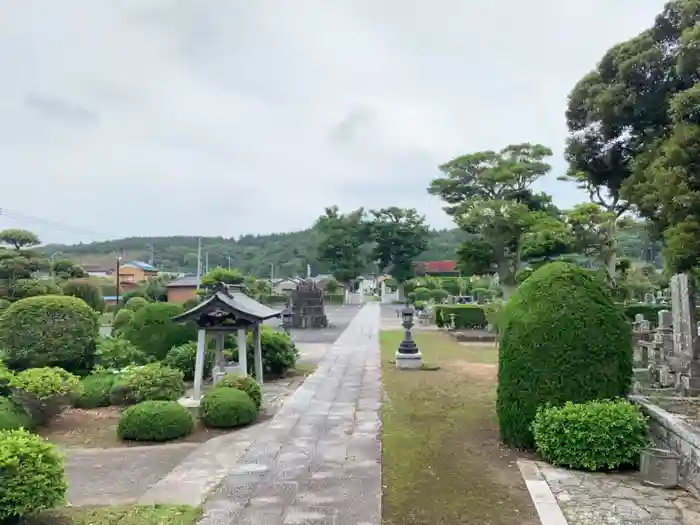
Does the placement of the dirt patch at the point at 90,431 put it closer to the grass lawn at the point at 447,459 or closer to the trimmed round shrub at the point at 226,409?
the trimmed round shrub at the point at 226,409

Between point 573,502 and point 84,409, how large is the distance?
26.3ft

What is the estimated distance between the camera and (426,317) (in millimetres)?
33438

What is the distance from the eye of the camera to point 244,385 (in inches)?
372

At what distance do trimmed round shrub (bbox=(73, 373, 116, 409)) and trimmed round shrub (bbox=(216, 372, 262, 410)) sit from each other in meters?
2.23

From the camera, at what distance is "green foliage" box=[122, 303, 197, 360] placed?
42.9ft

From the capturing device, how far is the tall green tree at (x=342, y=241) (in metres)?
52.7

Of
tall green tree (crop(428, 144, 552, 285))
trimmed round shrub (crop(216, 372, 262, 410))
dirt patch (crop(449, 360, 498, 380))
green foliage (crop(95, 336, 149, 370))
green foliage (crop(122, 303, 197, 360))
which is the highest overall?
tall green tree (crop(428, 144, 552, 285))

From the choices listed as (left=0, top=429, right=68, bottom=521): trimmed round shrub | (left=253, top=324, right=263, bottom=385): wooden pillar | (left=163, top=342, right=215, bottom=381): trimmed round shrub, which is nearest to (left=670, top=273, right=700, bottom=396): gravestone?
(left=253, top=324, right=263, bottom=385): wooden pillar

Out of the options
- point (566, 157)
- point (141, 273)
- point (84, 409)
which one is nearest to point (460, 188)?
point (566, 157)

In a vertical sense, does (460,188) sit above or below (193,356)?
above

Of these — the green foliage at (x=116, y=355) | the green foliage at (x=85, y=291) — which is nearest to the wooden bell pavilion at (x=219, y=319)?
the green foliage at (x=116, y=355)

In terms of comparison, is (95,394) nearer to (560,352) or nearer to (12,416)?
(12,416)

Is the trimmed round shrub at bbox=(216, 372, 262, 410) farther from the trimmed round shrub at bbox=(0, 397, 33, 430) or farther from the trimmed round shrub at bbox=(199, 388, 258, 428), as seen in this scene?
the trimmed round shrub at bbox=(0, 397, 33, 430)

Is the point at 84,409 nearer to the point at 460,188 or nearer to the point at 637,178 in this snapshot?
the point at 637,178
